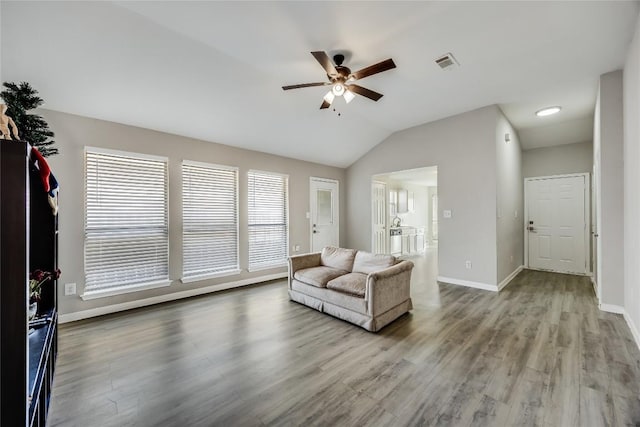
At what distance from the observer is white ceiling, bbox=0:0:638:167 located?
2.27m

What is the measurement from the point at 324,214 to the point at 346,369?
418cm

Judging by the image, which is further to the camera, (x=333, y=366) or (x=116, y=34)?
(x=116, y=34)

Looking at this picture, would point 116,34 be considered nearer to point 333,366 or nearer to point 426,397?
point 333,366

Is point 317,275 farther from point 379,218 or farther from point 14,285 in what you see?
point 379,218

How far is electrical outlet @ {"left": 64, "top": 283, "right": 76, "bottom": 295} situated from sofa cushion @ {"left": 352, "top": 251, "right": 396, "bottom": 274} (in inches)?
134

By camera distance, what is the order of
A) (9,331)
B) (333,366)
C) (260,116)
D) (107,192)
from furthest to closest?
1. (260,116)
2. (107,192)
3. (333,366)
4. (9,331)

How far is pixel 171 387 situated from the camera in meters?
1.91

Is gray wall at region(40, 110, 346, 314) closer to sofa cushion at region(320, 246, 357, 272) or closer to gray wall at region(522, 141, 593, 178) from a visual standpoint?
sofa cushion at region(320, 246, 357, 272)

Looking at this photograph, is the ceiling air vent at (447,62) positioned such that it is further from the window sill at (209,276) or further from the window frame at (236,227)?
the window sill at (209,276)

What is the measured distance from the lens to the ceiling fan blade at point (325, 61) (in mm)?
2354

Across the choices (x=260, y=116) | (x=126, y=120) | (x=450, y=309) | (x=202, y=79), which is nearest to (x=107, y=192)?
(x=126, y=120)

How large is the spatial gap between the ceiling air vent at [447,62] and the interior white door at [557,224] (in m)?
4.24

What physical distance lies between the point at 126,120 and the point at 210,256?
2.22 meters

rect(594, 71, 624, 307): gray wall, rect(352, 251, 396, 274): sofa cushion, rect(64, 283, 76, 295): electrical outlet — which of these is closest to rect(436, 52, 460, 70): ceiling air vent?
rect(594, 71, 624, 307): gray wall
